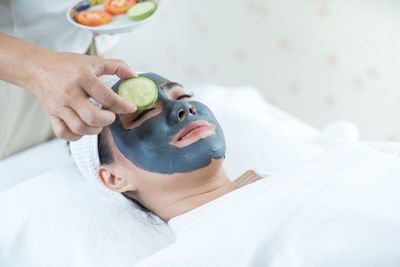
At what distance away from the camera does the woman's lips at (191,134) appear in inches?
46.4

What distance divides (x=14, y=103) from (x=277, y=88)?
1534 millimetres

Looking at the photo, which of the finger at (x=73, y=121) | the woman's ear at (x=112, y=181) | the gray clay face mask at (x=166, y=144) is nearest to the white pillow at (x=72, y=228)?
the woman's ear at (x=112, y=181)

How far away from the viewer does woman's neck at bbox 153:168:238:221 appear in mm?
1269

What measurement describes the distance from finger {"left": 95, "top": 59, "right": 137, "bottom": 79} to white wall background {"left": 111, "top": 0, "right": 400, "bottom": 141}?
1.20 meters

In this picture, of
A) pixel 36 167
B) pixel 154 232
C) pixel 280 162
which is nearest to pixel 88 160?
pixel 154 232

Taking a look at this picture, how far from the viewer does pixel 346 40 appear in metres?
2.18

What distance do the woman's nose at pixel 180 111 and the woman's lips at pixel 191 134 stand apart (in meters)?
0.03

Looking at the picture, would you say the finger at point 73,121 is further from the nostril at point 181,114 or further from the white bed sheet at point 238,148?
the white bed sheet at point 238,148

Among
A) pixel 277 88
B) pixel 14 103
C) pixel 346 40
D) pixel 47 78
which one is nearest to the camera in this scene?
pixel 47 78

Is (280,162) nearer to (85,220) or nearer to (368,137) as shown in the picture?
(85,220)

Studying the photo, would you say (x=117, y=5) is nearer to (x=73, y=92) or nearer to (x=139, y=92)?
(x=139, y=92)

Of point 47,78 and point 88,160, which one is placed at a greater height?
point 47,78

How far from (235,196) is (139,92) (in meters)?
0.39

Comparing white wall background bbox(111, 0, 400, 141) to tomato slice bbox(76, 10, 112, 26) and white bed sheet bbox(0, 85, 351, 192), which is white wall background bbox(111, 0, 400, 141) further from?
tomato slice bbox(76, 10, 112, 26)
